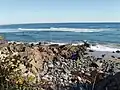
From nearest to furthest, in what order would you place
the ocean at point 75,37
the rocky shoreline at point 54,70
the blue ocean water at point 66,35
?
the rocky shoreline at point 54,70
the ocean at point 75,37
the blue ocean water at point 66,35

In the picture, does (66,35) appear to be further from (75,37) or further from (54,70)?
(54,70)

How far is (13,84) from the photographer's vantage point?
25.4ft

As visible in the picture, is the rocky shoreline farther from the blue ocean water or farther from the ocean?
the blue ocean water

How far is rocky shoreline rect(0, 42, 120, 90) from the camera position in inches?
323

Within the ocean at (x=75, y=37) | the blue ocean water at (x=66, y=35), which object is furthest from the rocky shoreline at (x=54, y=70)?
the blue ocean water at (x=66, y=35)

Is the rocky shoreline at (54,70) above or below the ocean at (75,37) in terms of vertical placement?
above

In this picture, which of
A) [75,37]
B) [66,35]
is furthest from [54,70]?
[66,35]

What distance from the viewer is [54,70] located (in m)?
12.3

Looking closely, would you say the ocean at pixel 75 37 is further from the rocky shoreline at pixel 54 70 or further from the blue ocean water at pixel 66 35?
the rocky shoreline at pixel 54 70

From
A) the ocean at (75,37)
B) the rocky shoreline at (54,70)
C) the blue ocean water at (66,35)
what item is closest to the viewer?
the rocky shoreline at (54,70)

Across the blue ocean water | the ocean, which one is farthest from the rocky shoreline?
the blue ocean water

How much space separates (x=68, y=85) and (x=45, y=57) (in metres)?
3.26

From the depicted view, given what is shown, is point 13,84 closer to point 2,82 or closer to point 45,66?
point 2,82

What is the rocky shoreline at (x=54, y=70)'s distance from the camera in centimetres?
821
